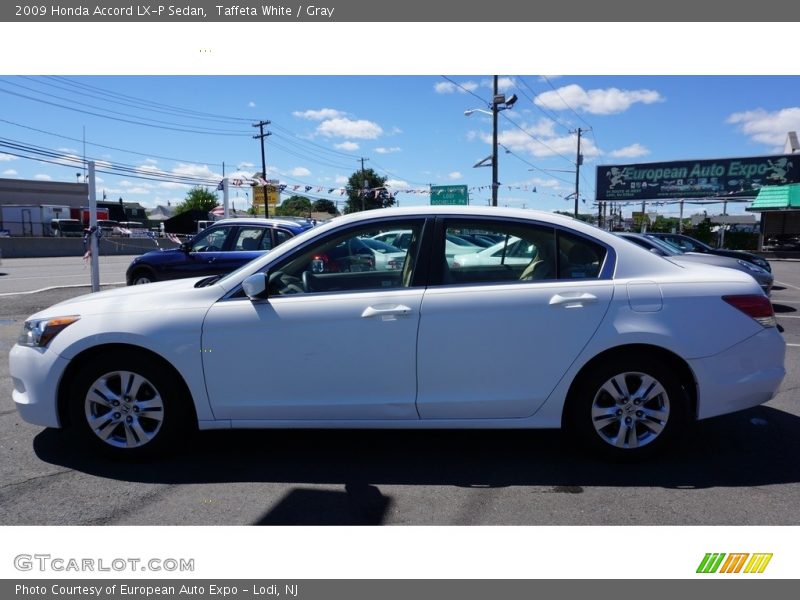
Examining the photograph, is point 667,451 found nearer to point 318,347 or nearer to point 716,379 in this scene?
point 716,379

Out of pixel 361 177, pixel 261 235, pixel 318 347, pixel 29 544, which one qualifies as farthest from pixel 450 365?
pixel 361 177

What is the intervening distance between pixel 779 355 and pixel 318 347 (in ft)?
9.92

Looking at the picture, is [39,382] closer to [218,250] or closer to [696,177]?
[218,250]

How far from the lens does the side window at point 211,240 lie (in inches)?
433

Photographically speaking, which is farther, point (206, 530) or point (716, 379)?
point (716, 379)

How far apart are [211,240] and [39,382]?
749 cm

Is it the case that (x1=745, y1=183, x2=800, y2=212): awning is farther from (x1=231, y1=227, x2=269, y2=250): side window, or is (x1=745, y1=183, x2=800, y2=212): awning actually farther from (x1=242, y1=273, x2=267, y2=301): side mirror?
(x1=242, y1=273, x2=267, y2=301): side mirror

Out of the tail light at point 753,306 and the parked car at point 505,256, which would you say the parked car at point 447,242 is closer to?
the parked car at point 505,256

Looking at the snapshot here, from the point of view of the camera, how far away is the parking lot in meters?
3.32

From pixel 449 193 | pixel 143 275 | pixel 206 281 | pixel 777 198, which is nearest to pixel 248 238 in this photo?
pixel 143 275

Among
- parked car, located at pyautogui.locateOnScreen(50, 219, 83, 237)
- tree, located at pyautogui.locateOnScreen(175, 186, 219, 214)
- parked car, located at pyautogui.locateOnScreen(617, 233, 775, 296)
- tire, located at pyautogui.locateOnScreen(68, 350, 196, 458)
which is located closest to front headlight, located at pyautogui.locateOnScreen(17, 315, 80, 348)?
tire, located at pyautogui.locateOnScreen(68, 350, 196, 458)

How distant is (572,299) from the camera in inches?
149

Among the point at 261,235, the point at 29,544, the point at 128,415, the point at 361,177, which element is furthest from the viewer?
the point at 361,177

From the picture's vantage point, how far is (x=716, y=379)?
3.81 m
